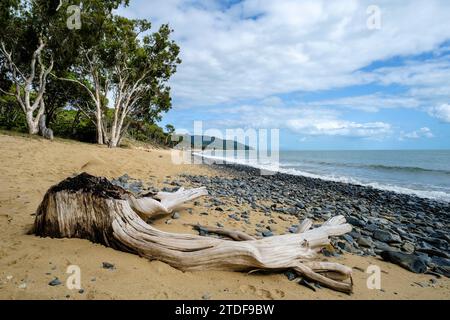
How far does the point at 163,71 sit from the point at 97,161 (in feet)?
56.3

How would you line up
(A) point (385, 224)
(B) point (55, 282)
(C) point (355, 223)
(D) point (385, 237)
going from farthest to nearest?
(A) point (385, 224), (C) point (355, 223), (D) point (385, 237), (B) point (55, 282)

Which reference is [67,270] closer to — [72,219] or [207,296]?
[72,219]

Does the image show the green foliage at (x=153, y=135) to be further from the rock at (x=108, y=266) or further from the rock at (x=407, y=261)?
the rock at (x=407, y=261)

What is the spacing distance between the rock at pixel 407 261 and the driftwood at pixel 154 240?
165 centimetres

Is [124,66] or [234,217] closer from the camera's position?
[234,217]

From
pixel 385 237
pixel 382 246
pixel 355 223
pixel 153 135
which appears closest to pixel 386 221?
pixel 355 223

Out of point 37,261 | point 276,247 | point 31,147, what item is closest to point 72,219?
point 37,261

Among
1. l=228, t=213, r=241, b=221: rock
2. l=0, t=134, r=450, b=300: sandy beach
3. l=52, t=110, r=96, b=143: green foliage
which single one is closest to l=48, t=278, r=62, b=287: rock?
l=0, t=134, r=450, b=300: sandy beach

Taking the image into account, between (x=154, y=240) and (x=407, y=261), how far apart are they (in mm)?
4290

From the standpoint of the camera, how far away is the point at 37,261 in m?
3.35

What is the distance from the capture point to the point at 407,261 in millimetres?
4629

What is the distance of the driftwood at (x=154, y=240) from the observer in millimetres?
3537

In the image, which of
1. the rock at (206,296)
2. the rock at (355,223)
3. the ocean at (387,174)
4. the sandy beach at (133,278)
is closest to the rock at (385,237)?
the rock at (355,223)

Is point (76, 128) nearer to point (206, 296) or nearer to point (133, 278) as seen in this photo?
point (133, 278)
